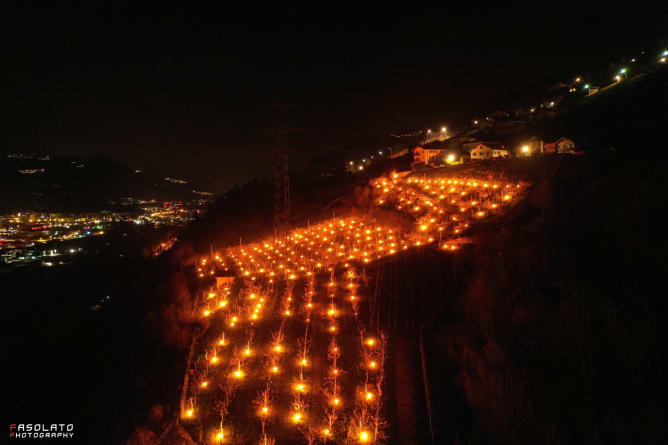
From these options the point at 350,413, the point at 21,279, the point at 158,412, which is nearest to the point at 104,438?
the point at 158,412

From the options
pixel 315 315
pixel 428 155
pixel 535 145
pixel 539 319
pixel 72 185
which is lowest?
pixel 315 315

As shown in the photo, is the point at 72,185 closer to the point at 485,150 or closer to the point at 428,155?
the point at 428,155

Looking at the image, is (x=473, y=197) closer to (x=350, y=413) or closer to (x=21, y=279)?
(x=350, y=413)

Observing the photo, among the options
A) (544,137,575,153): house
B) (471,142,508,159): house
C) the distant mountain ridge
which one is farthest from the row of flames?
the distant mountain ridge

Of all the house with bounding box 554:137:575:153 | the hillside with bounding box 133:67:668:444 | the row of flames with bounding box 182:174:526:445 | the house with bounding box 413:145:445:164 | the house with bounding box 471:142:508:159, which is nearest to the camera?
the hillside with bounding box 133:67:668:444

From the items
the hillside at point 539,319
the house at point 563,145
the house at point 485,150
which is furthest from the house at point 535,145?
the hillside at point 539,319

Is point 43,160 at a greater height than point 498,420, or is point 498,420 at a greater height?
point 43,160

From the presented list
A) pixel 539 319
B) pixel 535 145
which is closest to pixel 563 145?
pixel 535 145

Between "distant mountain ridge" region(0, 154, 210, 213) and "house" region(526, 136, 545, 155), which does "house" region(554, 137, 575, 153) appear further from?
"distant mountain ridge" region(0, 154, 210, 213)
